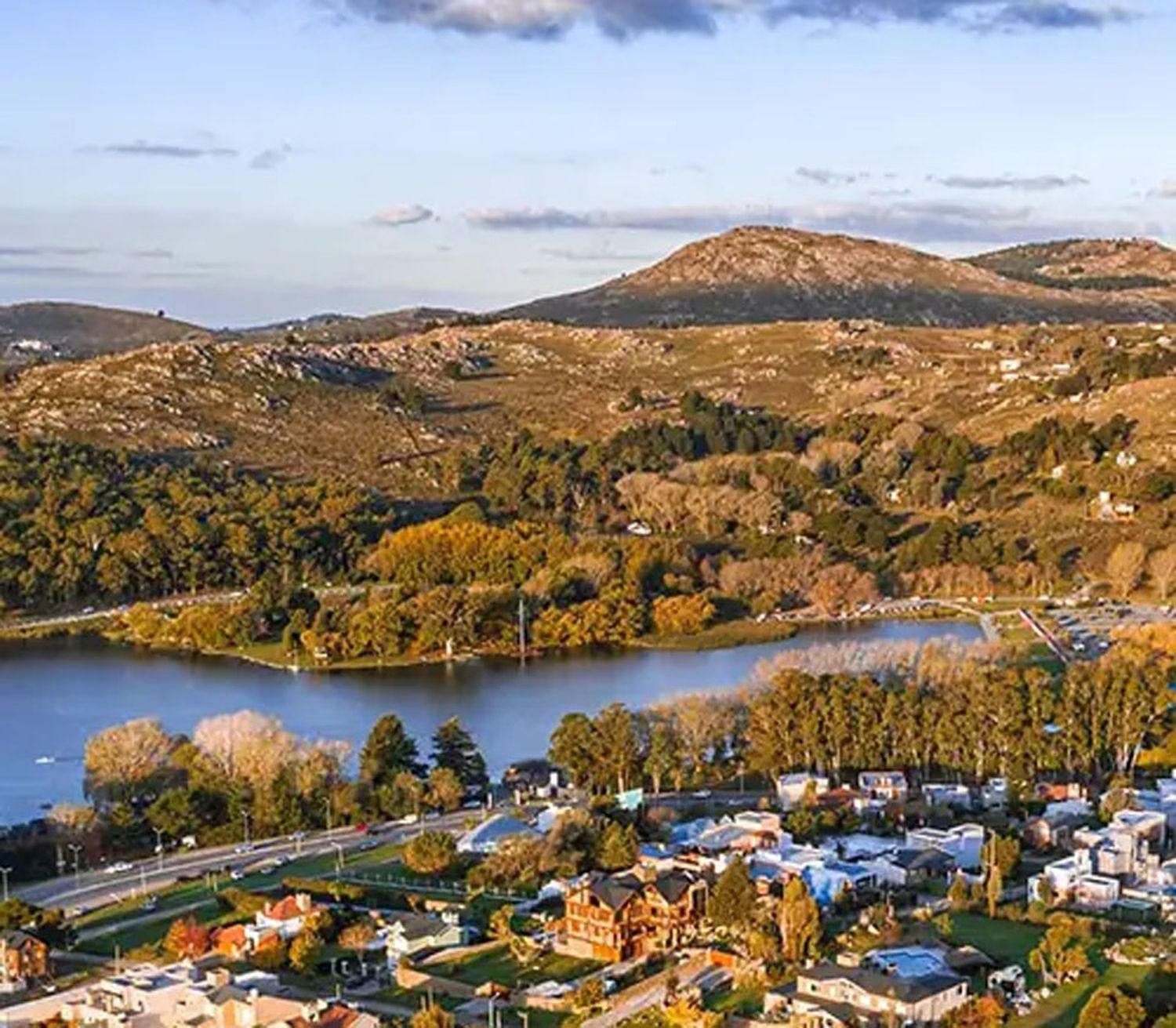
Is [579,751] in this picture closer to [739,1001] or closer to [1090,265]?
[739,1001]

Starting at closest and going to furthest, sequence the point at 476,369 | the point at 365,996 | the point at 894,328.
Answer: the point at 365,996, the point at 476,369, the point at 894,328

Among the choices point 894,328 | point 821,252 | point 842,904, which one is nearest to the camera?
point 842,904

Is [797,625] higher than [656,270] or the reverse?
the reverse

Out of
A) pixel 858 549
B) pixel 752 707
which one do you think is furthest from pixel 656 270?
pixel 752 707

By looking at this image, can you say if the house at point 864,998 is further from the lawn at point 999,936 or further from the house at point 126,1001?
the house at point 126,1001

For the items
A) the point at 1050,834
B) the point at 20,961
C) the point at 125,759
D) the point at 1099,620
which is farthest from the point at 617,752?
A: the point at 1099,620

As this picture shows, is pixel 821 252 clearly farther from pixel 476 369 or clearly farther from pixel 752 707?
pixel 752 707

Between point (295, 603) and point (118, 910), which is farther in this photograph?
point (295, 603)
